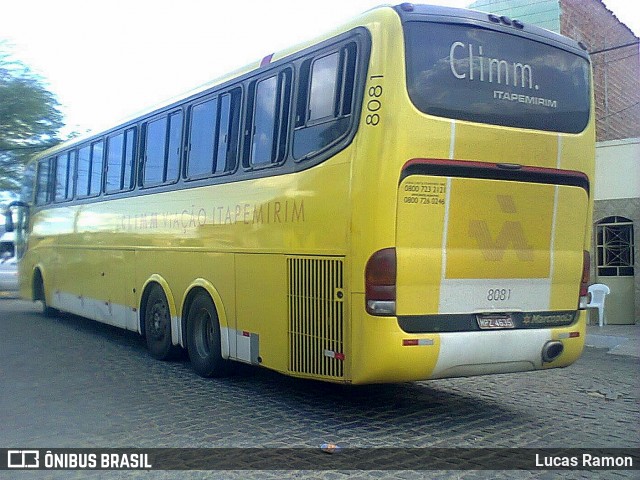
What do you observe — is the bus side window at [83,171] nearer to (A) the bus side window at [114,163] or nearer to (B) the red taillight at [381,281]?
(A) the bus side window at [114,163]

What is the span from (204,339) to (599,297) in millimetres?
9269

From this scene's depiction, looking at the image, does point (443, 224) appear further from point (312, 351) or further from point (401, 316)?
point (312, 351)

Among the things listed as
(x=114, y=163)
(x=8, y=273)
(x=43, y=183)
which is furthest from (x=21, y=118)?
(x=114, y=163)

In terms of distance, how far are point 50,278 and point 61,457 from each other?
10.3 m

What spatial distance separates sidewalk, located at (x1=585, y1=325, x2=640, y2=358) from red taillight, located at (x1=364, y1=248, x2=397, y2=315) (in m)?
6.69

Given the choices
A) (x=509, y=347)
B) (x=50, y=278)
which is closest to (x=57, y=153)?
(x=50, y=278)

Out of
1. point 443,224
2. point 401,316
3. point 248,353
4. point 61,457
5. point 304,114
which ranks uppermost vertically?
point 304,114

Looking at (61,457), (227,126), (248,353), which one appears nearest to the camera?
(61,457)

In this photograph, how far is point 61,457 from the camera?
603 centimetres

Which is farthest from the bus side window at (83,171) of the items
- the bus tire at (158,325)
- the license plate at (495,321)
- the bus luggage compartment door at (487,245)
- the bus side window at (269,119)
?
the license plate at (495,321)

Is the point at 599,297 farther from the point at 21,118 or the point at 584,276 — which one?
the point at 21,118

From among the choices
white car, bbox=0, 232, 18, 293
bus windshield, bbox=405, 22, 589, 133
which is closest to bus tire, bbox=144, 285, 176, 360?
bus windshield, bbox=405, 22, 589, 133

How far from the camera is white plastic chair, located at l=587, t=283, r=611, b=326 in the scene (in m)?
15.2

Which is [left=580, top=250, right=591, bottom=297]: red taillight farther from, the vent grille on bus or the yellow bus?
the vent grille on bus
